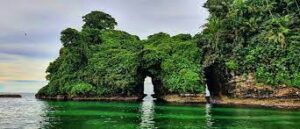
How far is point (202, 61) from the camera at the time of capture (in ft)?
219

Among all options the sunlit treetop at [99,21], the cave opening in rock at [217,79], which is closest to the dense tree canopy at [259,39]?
the cave opening in rock at [217,79]

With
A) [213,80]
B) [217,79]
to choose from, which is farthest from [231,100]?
[213,80]

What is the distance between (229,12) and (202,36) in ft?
22.8

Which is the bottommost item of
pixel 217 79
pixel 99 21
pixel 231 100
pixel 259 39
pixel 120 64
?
pixel 231 100

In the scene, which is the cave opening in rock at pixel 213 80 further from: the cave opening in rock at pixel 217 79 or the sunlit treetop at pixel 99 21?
the sunlit treetop at pixel 99 21

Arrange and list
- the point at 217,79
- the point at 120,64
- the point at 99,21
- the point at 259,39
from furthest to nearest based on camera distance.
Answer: the point at 99,21 < the point at 120,64 < the point at 217,79 < the point at 259,39

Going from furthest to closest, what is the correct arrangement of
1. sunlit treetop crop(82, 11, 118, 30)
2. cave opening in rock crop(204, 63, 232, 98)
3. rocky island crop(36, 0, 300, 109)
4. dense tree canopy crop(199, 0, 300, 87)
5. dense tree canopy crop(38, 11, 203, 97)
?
1. sunlit treetop crop(82, 11, 118, 30)
2. dense tree canopy crop(38, 11, 203, 97)
3. cave opening in rock crop(204, 63, 232, 98)
4. rocky island crop(36, 0, 300, 109)
5. dense tree canopy crop(199, 0, 300, 87)

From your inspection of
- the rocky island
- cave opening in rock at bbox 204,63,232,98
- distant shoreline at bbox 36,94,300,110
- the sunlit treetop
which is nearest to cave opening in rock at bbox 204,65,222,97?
cave opening in rock at bbox 204,63,232,98

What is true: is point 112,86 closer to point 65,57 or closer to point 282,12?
point 65,57

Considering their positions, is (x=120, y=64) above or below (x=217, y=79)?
above

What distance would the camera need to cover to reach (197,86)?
61.8 meters

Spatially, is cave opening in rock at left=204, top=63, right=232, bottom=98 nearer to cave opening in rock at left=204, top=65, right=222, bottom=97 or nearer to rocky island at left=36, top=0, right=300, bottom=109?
cave opening in rock at left=204, top=65, right=222, bottom=97

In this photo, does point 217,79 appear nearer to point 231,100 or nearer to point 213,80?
point 213,80

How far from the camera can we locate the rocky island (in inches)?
2234
